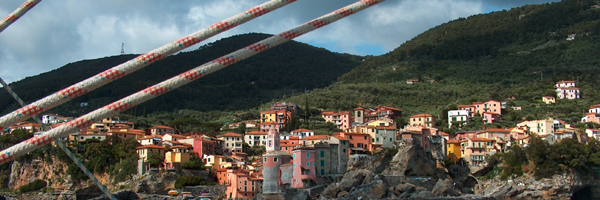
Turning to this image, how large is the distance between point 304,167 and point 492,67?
241ft

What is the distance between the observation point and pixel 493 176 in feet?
191

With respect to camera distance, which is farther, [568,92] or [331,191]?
[568,92]

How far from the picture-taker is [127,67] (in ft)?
23.0

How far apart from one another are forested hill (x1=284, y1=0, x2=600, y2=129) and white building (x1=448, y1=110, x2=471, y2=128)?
1125 millimetres

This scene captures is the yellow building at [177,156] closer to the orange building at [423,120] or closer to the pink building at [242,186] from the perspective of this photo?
the pink building at [242,186]

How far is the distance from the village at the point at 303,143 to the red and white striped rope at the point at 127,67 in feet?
145

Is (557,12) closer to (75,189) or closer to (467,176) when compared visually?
(467,176)

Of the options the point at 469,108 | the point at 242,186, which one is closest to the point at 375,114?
the point at 469,108

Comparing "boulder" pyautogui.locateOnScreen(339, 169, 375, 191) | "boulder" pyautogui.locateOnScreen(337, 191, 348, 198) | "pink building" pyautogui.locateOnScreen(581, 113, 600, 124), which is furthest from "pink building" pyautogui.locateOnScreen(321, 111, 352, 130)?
"boulder" pyautogui.locateOnScreen(337, 191, 348, 198)

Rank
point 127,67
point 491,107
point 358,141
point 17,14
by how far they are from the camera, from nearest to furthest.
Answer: point 127,67, point 17,14, point 358,141, point 491,107

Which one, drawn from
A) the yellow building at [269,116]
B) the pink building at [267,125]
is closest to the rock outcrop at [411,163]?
the pink building at [267,125]

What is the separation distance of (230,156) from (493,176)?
81.2 feet

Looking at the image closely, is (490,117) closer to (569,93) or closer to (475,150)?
(475,150)

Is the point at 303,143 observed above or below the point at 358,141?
below
